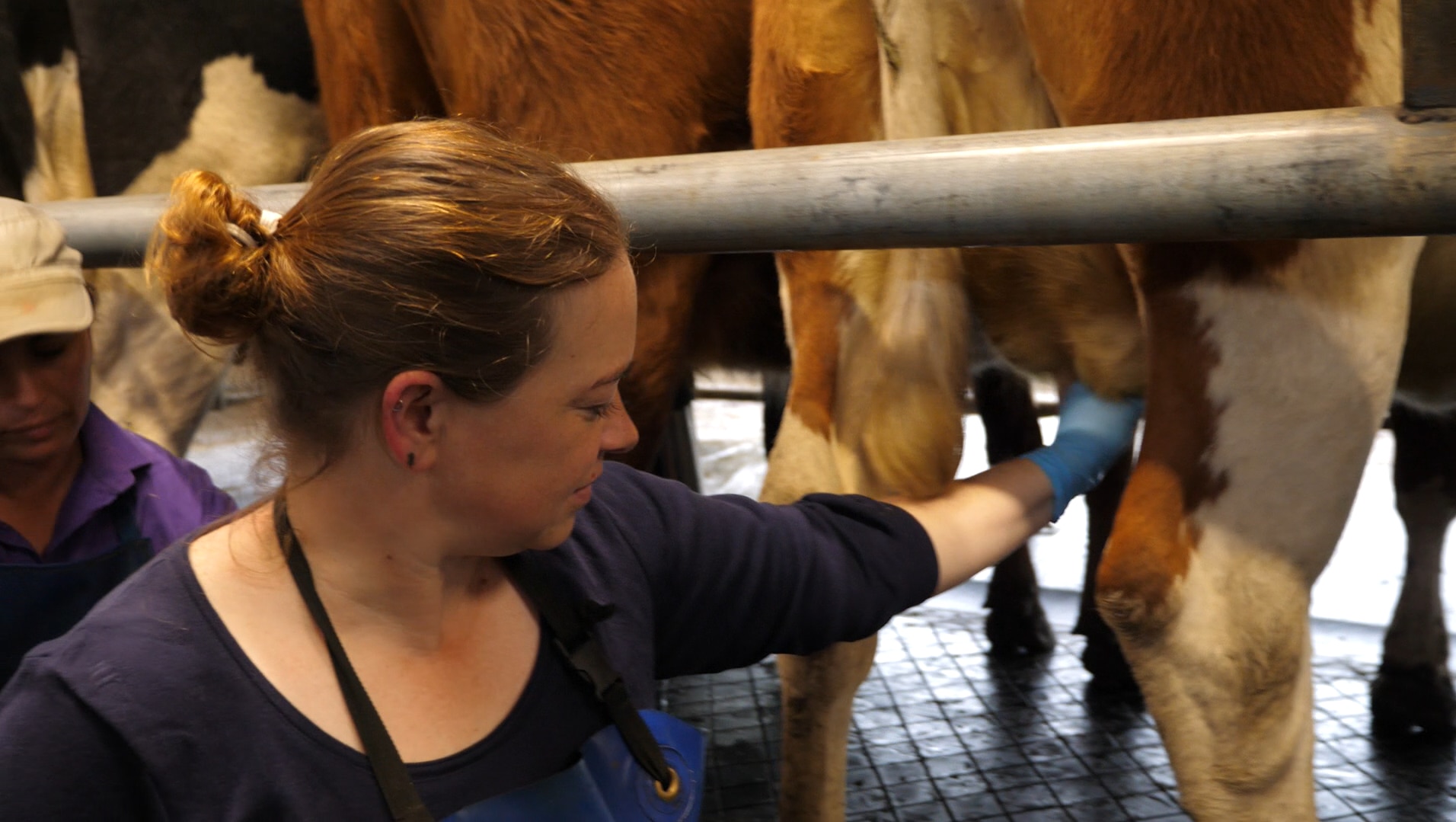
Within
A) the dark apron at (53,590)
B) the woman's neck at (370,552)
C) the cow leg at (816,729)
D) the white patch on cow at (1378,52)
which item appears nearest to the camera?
the woman's neck at (370,552)

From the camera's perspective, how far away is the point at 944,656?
7.08ft

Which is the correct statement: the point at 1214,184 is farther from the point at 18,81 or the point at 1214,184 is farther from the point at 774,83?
the point at 18,81

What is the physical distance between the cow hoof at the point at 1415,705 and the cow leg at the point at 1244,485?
0.93m

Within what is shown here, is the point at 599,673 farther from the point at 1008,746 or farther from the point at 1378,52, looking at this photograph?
the point at 1008,746

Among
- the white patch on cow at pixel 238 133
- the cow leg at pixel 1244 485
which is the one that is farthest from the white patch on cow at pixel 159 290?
the cow leg at pixel 1244 485

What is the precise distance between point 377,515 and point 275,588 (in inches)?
2.9

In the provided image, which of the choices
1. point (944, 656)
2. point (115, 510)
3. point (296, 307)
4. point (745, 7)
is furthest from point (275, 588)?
point (944, 656)

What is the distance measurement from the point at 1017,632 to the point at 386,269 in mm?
1700

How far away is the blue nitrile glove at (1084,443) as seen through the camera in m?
1.03

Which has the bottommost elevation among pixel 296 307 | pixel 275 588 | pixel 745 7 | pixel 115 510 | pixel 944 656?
pixel 944 656

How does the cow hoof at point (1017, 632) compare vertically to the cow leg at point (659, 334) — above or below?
below

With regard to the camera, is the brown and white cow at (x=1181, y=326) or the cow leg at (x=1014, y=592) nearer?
the brown and white cow at (x=1181, y=326)

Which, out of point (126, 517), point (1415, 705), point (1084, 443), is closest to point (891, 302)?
point (1084, 443)

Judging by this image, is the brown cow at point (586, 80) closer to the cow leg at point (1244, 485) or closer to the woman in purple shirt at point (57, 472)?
the woman in purple shirt at point (57, 472)
